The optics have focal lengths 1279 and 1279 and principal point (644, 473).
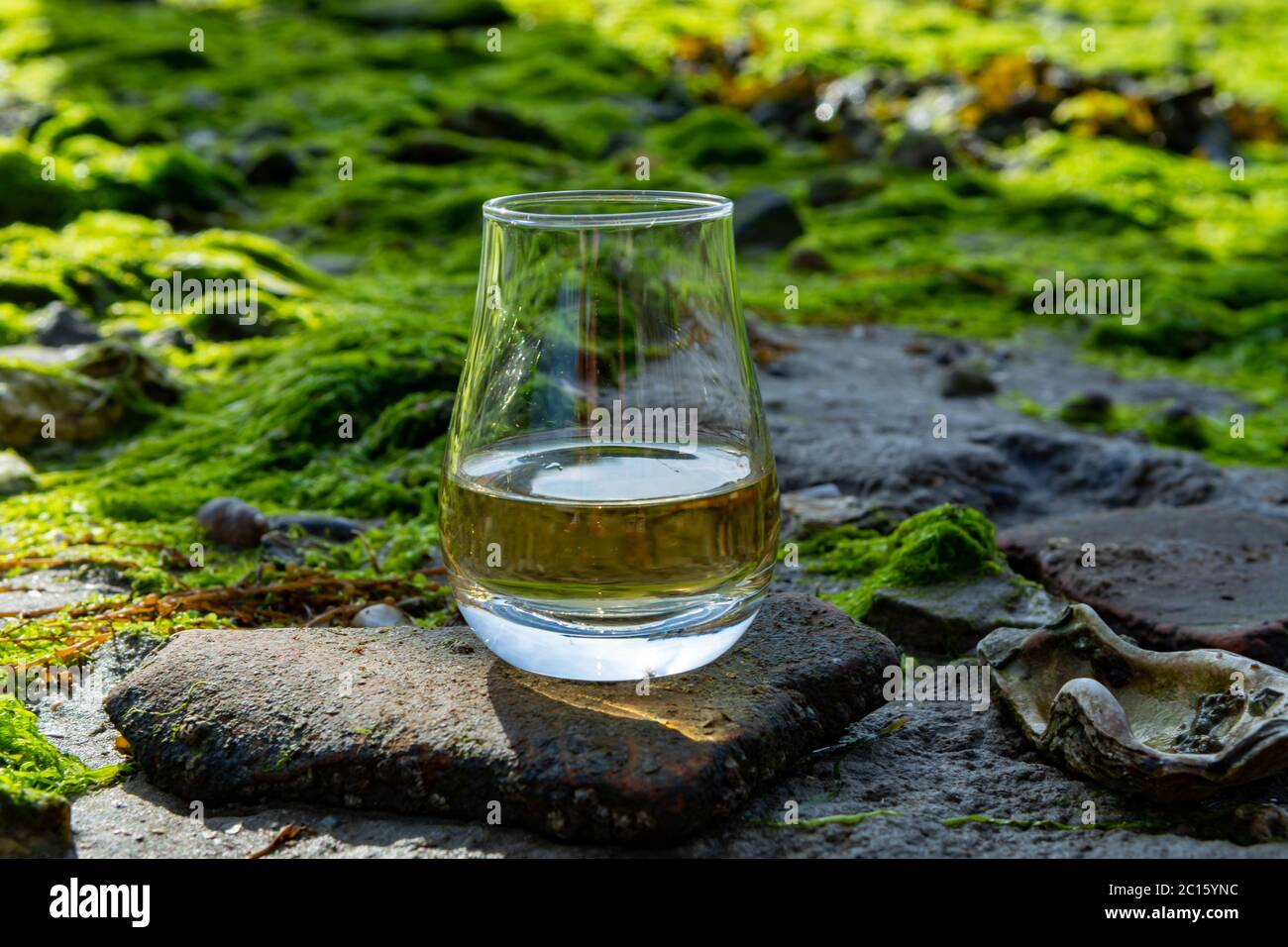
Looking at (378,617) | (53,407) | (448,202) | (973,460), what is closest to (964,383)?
(973,460)

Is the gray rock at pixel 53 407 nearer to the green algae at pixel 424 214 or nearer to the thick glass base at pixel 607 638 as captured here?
the green algae at pixel 424 214

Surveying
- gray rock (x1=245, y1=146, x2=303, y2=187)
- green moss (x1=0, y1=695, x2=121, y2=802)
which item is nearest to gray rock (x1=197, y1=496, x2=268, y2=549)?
green moss (x1=0, y1=695, x2=121, y2=802)

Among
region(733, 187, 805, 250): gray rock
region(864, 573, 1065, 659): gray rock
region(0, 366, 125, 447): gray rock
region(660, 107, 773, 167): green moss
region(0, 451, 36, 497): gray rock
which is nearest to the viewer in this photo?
region(864, 573, 1065, 659): gray rock

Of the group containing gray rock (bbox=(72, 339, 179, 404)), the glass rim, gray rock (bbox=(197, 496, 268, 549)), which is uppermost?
the glass rim

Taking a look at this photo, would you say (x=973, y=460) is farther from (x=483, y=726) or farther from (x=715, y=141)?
(x=715, y=141)

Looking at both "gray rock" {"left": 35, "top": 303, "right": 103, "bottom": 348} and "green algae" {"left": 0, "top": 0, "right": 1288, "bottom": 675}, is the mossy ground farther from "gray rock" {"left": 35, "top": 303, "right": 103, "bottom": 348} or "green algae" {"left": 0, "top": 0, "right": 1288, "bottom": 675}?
"gray rock" {"left": 35, "top": 303, "right": 103, "bottom": 348}

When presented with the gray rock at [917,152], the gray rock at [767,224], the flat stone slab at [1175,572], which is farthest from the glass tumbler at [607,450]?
the gray rock at [917,152]
